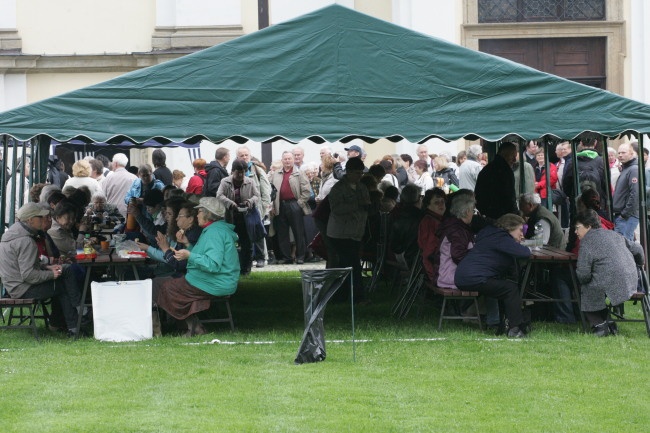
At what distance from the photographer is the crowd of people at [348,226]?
1232cm

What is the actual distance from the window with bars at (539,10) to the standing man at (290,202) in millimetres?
7390

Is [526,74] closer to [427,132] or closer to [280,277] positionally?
[427,132]

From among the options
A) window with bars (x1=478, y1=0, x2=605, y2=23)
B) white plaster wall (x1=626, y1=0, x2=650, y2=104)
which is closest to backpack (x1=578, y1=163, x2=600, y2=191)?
white plaster wall (x1=626, y1=0, x2=650, y2=104)

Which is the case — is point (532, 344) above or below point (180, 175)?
below

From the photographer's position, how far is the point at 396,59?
41.8 feet

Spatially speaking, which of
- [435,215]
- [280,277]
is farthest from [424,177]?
[435,215]

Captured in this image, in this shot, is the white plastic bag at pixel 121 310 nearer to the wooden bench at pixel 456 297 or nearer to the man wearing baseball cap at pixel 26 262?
the man wearing baseball cap at pixel 26 262

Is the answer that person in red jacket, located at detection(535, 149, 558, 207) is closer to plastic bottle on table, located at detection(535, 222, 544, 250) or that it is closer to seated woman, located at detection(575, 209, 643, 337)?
plastic bottle on table, located at detection(535, 222, 544, 250)

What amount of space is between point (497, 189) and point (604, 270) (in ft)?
7.86

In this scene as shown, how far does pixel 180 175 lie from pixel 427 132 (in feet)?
32.0

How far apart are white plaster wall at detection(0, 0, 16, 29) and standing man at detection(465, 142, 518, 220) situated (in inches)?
609

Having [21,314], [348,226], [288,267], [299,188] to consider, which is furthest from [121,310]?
[299,188]

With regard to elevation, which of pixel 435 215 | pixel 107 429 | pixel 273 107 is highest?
pixel 273 107

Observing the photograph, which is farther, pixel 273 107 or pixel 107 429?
pixel 273 107
